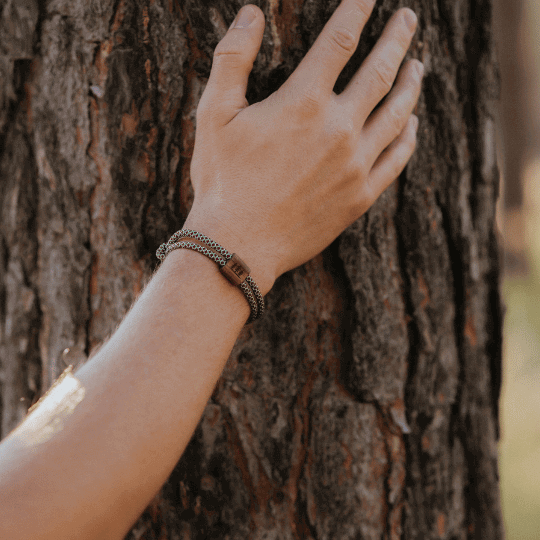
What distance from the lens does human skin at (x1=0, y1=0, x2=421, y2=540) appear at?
28.5 inches

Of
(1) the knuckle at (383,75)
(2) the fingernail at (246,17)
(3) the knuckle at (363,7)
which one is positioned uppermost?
(3) the knuckle at (363,7)

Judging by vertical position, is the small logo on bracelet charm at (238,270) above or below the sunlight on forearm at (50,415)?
above

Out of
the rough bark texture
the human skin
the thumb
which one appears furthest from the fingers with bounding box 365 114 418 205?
the thumb

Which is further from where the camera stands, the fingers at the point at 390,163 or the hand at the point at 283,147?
the fingers at the point at 390,163

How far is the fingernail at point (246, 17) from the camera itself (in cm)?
101

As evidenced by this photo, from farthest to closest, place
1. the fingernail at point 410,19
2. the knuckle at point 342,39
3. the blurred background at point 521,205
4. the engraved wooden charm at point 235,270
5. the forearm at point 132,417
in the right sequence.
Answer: the blurred background at point 521,205, the fingernail at point 410,19, the knuckle at point 342,39, the engraved wooden charm at point 235,270, the forearm at point 132,417

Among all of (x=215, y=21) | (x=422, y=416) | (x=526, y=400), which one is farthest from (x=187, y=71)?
(x=526, y=400)

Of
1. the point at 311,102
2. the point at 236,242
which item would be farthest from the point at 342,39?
the point at 236,242

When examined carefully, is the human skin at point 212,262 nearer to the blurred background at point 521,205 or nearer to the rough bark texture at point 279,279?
the rough bark texture at point 279,279

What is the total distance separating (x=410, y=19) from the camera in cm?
112

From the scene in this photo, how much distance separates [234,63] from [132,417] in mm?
732

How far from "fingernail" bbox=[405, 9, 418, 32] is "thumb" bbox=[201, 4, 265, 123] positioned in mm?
362

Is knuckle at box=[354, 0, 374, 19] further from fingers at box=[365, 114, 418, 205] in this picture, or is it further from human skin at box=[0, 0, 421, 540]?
fingers at box=[365, 114, 418, 205]

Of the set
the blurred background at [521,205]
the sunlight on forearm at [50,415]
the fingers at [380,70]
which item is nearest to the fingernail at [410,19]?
the fingers at [380,70]
